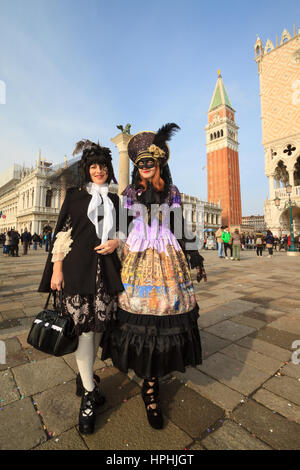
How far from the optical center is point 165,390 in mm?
1649

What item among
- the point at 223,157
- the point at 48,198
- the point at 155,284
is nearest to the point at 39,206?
the point at 48,198

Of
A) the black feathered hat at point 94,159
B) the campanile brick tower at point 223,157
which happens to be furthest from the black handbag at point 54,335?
the campanile brick tower at point 223,157

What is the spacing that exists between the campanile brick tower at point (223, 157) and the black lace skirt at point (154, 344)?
58610 mm

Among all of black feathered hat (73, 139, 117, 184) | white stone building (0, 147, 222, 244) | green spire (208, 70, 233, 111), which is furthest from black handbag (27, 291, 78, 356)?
green spire (208, 70, 233, 111)

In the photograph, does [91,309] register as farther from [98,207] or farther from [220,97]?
[220,97]

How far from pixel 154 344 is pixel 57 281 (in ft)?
2.39

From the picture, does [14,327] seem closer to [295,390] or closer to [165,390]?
[165,390]

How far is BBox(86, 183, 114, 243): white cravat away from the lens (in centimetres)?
148

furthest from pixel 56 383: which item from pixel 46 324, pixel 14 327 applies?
pixel 14 327

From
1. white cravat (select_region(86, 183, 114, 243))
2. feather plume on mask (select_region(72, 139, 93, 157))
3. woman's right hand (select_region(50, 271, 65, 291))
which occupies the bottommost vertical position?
woman's right hand (select_region(50, 271, 65, 291))

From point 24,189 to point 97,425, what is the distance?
50.9 metres

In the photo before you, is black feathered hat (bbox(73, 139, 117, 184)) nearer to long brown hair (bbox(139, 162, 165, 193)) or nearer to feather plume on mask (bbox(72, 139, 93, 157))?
feather plume on mask (bbox(72, 139, 93, 157))

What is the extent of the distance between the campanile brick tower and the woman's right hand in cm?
5883

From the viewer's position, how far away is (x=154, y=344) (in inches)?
51.8
